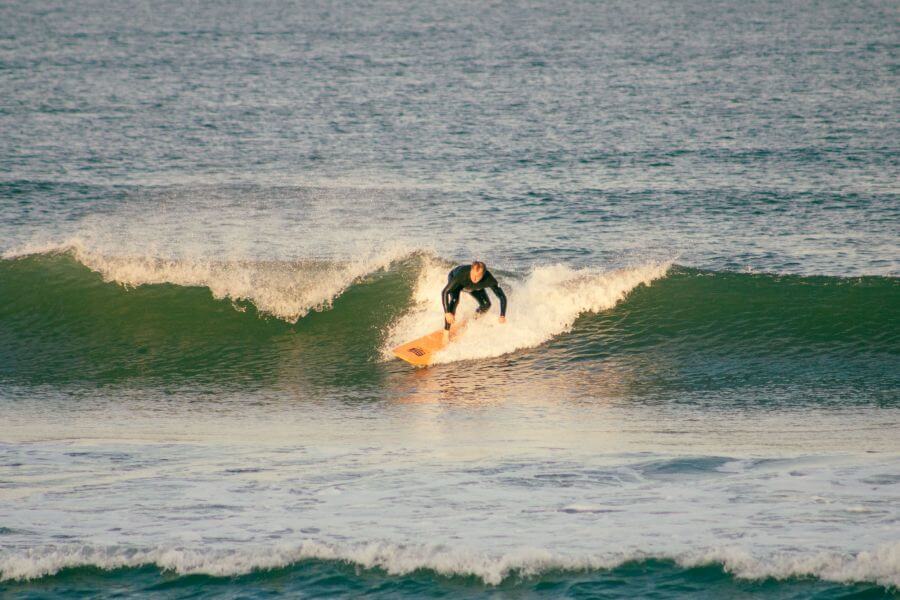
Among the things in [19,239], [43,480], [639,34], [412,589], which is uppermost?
[639,34]

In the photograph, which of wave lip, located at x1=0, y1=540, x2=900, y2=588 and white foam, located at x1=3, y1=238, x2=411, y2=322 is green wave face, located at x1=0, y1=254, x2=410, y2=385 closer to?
white foam, located at x1=3, y1=238, x2=411, y2=322

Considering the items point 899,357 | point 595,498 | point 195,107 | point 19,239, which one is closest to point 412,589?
point 595,498

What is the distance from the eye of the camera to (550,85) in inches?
1649

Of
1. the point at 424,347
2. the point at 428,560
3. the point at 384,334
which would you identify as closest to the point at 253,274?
the point at 384,334

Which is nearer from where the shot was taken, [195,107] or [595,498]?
[595,498]

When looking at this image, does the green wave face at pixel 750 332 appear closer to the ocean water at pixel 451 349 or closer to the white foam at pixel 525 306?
the ocean water at pixel 451 349

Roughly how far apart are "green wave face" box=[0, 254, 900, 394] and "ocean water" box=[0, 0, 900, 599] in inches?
2.4

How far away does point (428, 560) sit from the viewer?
26.9 ft

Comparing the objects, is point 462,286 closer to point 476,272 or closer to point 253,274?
point 476,272

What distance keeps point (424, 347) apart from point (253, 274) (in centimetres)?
478

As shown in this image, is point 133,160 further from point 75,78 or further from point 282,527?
point 282,527

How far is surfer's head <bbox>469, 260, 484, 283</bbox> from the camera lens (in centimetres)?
1403

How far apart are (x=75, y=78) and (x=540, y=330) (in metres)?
34.1

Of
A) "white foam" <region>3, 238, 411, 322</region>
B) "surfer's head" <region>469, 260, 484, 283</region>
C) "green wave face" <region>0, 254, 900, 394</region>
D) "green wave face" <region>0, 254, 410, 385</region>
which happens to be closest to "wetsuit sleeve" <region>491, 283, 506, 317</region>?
"surfer's head" <region>469, 260, 484, 283</region>
